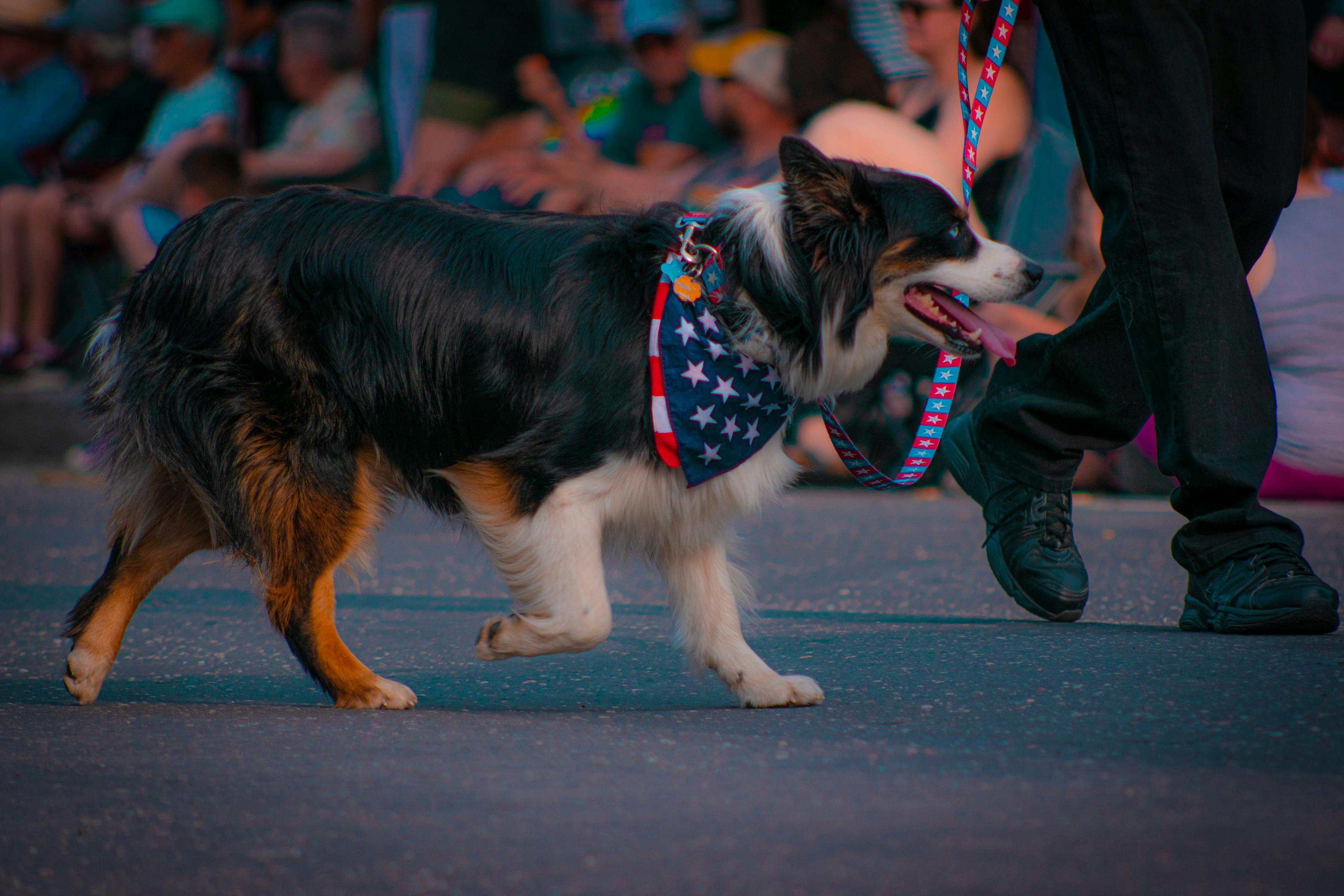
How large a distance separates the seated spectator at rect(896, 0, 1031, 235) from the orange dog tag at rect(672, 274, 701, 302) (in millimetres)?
3702

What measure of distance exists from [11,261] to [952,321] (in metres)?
7.79

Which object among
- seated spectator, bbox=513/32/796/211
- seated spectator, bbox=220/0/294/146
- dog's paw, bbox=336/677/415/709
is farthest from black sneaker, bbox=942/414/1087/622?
seated spectator, bbox=220/0/294/146

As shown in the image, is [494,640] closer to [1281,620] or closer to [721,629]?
[721,629]

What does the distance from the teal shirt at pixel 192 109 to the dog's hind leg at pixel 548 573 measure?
22.7 feet

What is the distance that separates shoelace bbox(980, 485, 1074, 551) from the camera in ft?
11.7

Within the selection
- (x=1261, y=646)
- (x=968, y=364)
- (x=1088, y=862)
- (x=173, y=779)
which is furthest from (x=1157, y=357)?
(x=968, y=364)

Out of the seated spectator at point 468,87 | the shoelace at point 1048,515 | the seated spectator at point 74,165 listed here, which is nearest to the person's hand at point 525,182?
the seated spectator at point 468,87

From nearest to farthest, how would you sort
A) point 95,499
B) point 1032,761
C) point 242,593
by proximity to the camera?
point 1032,761, point 242,593, point 95,499

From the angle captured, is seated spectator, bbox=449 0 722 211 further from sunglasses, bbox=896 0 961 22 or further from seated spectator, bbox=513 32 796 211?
sunglasses, bbox=896 0 961 22

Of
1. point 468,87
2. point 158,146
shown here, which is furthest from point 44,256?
point 468,87

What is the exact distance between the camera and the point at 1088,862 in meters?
1.82

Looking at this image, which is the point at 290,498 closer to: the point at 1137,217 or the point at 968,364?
the point at 1137,217

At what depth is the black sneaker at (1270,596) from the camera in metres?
3.12

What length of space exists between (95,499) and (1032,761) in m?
5.72
